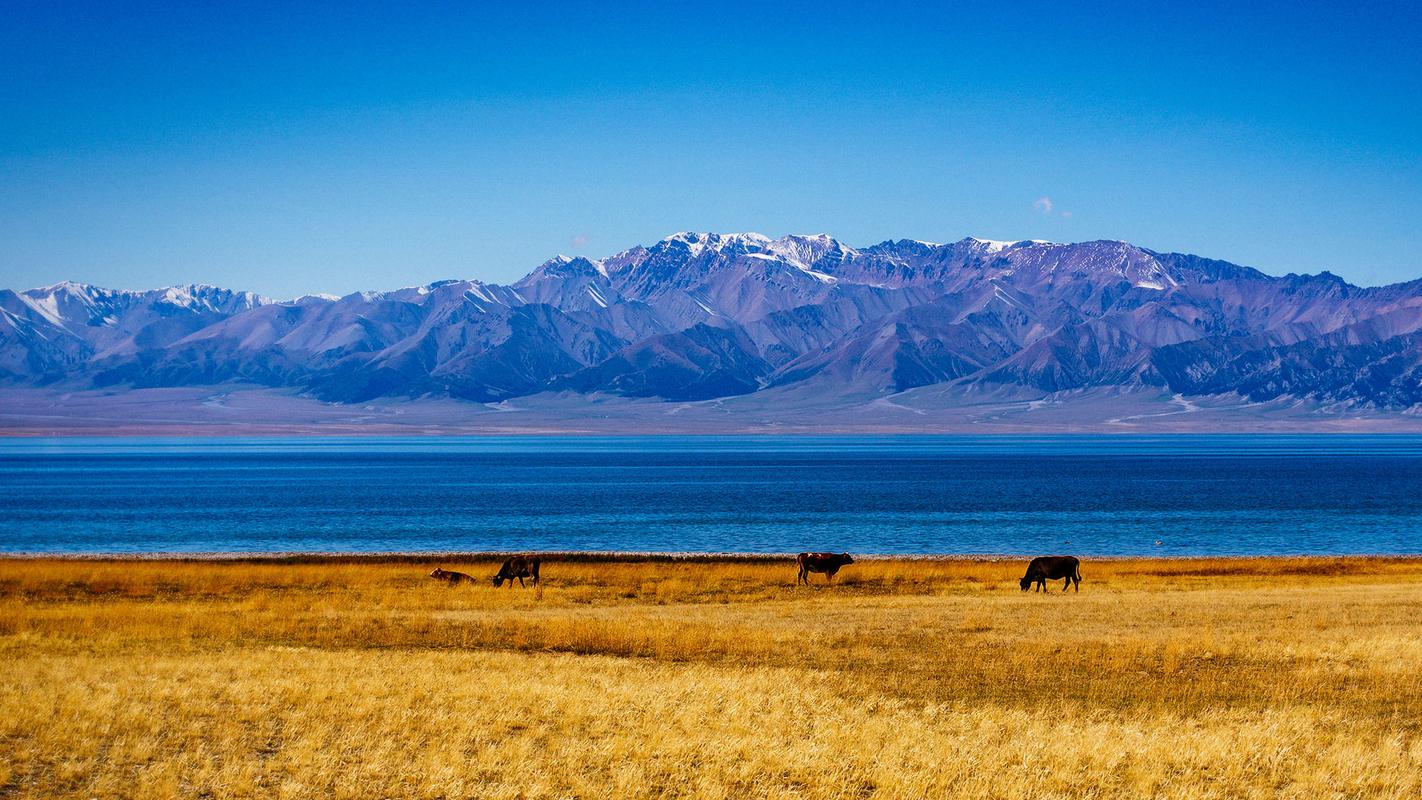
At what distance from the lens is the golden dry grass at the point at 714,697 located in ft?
48.3

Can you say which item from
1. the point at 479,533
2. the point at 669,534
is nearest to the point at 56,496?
the point at 479,533

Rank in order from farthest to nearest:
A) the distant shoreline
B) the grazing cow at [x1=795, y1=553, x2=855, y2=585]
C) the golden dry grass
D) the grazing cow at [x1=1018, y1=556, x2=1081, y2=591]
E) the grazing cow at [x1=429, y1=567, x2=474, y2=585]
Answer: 1. the distant shoreline
2. the grazing cow at [x1=795, y1=553, x2=855, y2=585]
3. the grazing cow at [x1=429, y1=567, x2=474, y2=585]
4. the grazing cow at [x1=1018, y1=556, x2=1081, y2=591]
5. the golden dry grass

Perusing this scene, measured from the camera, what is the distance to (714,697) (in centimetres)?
1912

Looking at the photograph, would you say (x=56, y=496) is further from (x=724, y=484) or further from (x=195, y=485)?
(x=724, y=484)

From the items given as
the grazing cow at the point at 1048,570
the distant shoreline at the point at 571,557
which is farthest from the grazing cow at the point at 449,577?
the grazing cow at the point at 1048,570

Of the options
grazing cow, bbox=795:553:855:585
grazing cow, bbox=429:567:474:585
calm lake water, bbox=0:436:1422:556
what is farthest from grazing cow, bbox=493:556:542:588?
calm lake water, bbox=0:436:1422:556

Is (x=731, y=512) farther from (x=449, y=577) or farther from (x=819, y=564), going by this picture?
(x=449, y=577)

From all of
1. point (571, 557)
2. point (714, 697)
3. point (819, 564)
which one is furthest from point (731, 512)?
point (714, 697)

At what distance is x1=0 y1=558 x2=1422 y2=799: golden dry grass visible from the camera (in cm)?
1473

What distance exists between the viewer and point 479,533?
263ft

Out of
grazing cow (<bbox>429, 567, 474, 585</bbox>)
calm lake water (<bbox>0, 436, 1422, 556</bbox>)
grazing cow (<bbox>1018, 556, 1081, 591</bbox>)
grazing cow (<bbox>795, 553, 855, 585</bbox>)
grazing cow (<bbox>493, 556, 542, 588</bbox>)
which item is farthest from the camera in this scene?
calm lake water (<bbox>0, 436, 1422, 556</bbox>)

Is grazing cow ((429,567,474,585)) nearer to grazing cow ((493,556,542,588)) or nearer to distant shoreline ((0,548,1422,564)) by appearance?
grazing cow ((493,556,542,588))

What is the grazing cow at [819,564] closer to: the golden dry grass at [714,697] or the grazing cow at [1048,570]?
the grazing cow at [1048,570]

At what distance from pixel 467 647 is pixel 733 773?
1217 centimetres
